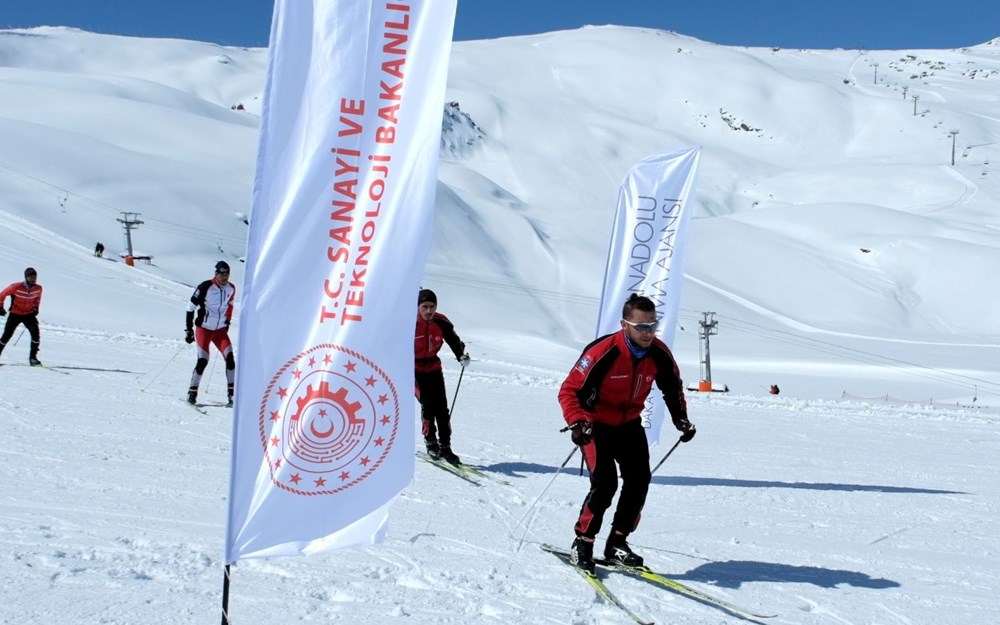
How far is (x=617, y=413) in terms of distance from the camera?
5.59 m

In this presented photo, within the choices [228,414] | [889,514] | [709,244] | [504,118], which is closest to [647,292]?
[889,514]

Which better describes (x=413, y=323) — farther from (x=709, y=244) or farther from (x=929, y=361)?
(x=709, y=244)

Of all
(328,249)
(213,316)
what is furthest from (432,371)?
(328,249)

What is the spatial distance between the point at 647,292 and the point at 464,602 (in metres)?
5.57

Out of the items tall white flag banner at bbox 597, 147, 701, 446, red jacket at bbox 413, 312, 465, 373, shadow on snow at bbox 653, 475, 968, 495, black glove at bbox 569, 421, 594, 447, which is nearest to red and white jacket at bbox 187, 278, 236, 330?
red jacket at bbox 413, 312, 465, 373

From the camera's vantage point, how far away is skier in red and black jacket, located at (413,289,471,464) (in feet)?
28.7

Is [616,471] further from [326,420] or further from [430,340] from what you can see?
[430,340]

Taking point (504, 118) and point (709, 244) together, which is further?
point (504, 118)

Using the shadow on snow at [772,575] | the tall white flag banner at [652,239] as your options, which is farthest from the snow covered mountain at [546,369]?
the tall white flag banner at [652,239]

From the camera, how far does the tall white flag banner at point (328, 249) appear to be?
3865 millimetres

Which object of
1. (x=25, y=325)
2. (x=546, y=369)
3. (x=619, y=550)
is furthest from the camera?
(x=546, y=369)

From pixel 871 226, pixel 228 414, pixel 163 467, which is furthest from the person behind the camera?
pixel 871 226

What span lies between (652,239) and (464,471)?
10.9ft

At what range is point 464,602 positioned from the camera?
4910 mm
